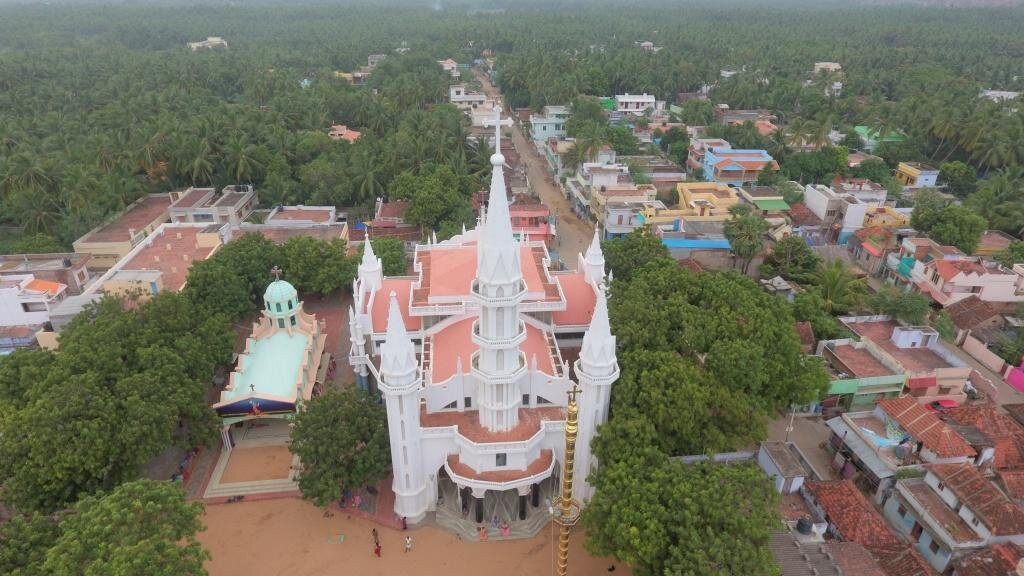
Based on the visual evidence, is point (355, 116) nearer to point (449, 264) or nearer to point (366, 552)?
point (449, 264)

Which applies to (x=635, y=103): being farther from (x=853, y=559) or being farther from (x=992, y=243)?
(x=853, y=559)

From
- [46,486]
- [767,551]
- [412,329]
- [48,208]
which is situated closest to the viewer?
[767,551]

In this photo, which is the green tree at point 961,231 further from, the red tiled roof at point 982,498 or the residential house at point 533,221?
the residential house at point 533,221

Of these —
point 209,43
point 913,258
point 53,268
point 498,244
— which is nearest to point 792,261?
point 913,258

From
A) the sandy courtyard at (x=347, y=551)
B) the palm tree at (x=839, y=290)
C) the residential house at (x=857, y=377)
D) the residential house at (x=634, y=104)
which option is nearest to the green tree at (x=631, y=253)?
the palm tree at (x=839, y=290)

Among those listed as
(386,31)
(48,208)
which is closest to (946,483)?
(48,208)

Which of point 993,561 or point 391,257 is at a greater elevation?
point 391,257

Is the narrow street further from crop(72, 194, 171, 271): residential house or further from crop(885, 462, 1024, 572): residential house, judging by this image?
crop(72, 194, 171, 271): residential house
